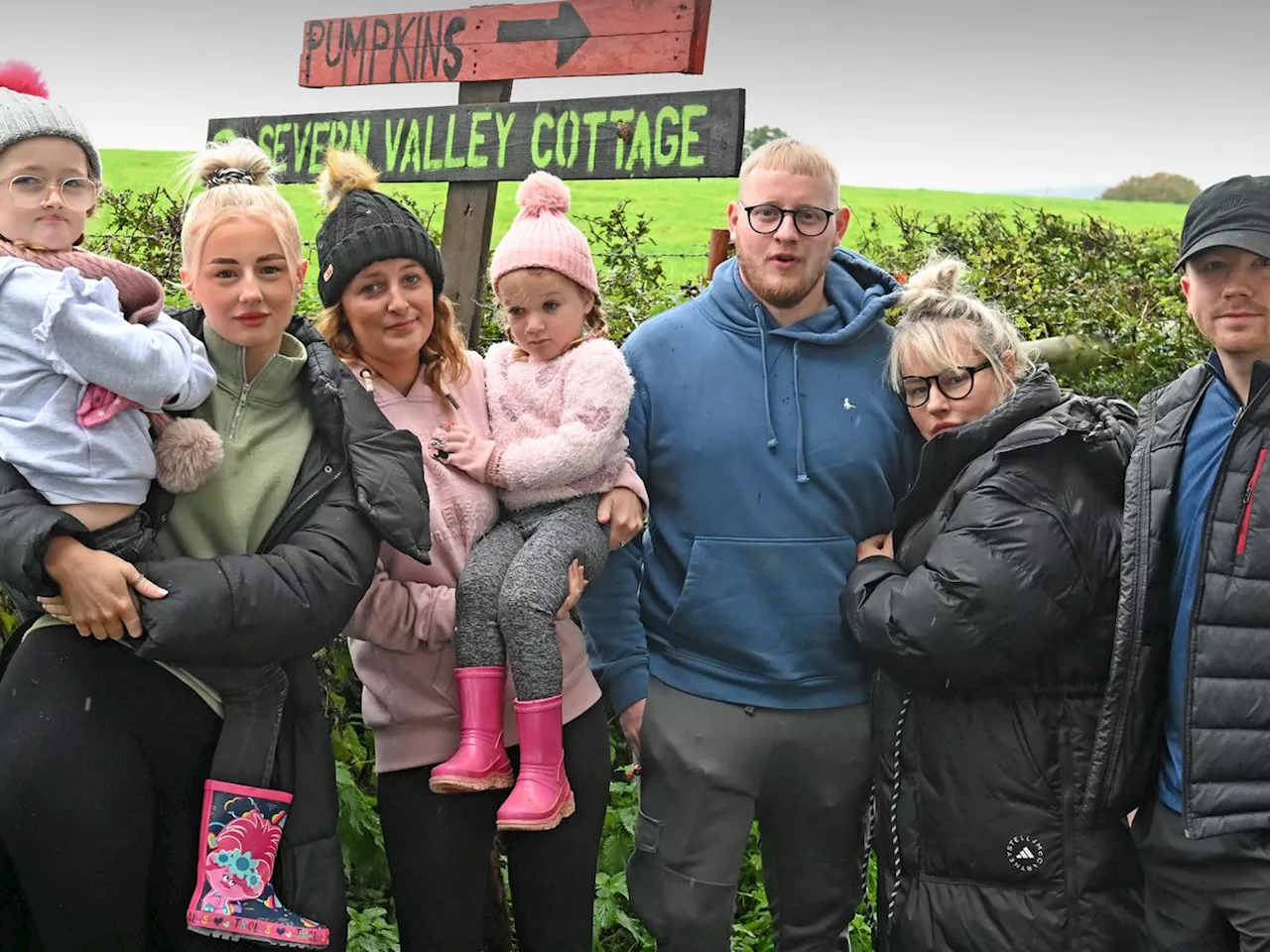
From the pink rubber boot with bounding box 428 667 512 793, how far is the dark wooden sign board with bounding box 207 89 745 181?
2.05 m

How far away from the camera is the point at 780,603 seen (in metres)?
3.30

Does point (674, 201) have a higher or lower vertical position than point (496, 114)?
higher

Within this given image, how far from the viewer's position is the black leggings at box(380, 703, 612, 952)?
2.94 m

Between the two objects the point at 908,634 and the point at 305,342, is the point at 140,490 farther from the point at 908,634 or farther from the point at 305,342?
the point at 908,634

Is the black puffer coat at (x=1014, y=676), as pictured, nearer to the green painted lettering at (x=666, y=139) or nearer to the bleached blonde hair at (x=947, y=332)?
the bleached blonde hair at (x=947, y=332)

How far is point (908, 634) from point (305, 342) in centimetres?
155

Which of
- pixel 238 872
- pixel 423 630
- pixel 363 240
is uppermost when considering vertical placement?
pixel 363 240

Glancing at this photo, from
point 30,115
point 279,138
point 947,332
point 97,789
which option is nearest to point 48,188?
point 30,115

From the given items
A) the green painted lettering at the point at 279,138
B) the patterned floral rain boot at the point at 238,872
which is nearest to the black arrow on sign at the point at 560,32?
the green painted lettering at the point at 279,138

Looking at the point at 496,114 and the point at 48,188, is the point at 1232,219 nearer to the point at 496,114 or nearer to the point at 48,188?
the point at 48,188

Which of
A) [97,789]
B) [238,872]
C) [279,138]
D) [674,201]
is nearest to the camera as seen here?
[97,789]

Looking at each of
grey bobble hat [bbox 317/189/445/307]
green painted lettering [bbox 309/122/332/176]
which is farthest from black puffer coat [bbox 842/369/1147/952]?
green painted lettering [bbox 309/122/332/176]

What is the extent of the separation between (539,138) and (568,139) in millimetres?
164

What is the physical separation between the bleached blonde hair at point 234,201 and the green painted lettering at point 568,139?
1.84 metres
